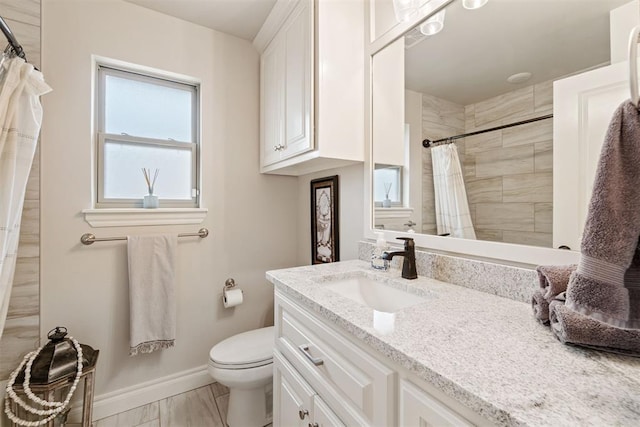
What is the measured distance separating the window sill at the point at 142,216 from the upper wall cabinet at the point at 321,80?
718mm

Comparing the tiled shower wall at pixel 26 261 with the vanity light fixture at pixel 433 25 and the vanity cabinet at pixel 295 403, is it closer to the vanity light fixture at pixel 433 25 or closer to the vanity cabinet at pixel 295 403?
the vanity cabinet at pixel 295 403

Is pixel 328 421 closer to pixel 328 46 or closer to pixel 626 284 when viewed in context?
pixel 626 284

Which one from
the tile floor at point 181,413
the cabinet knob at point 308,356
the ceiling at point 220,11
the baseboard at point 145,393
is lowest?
the tile floor at point 181,413

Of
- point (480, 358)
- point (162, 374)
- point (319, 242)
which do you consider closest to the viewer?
point (480, 358)

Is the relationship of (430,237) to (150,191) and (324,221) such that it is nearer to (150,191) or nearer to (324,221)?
(324,221)

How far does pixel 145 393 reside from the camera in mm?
1673

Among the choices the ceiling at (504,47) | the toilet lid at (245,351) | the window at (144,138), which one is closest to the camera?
the ceiling at (504,47)

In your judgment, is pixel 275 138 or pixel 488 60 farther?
pixel 275 138

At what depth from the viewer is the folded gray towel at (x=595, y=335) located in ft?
1.66

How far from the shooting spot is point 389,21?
1.34 meters

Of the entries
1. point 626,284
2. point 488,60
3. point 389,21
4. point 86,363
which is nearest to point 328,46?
point 389,21

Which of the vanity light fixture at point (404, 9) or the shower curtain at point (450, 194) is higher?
the vanity light fixture at point (404, 9)

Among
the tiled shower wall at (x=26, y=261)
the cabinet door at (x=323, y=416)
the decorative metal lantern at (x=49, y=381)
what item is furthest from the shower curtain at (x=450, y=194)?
the tiled shower wall at (x=26, y=261)

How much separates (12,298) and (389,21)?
7.53ft
